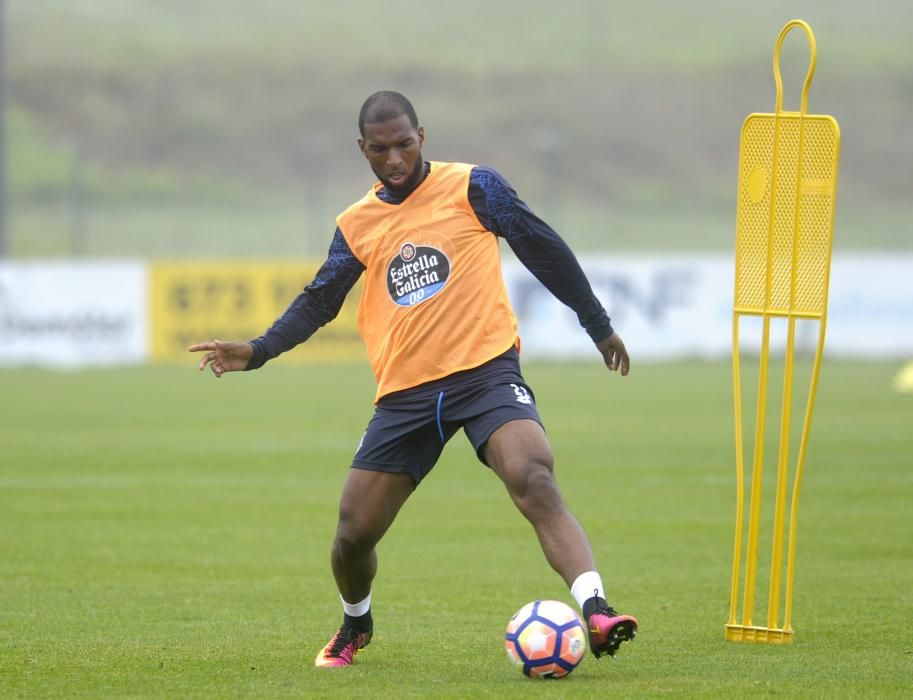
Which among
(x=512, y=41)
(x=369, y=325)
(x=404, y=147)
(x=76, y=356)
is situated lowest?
(x=76, y=356)

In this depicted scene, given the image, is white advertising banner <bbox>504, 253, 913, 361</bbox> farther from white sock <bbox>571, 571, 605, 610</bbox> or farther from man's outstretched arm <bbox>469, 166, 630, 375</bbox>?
white sock <bbox>571, 571, 605, 610</bbox>

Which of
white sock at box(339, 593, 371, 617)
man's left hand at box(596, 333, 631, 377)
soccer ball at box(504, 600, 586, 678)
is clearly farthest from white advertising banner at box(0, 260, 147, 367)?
soccer ball at box(504, 600, 586, 678)

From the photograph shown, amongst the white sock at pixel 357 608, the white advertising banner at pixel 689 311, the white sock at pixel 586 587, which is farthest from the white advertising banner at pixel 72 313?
the white sock at pixel 586 587

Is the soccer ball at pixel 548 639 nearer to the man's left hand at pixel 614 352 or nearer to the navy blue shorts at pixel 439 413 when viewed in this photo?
the navy blue shorts at pixel 439 413

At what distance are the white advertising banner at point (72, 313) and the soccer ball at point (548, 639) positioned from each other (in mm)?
24165

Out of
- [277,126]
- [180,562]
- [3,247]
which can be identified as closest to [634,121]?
[277,126]

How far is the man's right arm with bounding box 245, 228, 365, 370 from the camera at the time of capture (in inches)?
281

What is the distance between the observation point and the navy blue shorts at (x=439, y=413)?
22.3 feet

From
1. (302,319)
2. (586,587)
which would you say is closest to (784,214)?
(586,587)

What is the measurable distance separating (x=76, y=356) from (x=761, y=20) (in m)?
60.6

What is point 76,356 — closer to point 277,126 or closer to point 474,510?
point 474,510

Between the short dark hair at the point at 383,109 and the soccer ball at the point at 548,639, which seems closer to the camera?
the soccer ball at the point at 548,639

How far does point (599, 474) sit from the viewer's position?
47.8 feet

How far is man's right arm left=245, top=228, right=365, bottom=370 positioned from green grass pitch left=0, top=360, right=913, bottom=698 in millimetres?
1351
